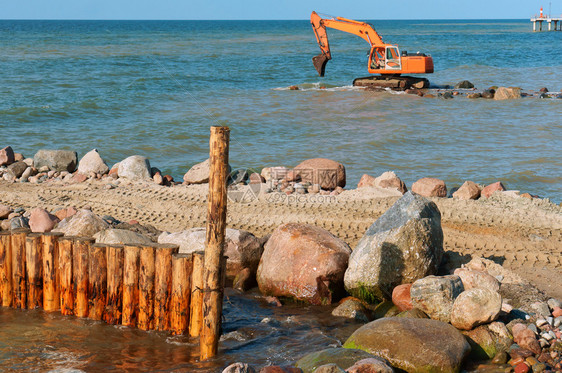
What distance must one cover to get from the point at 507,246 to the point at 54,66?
34915 millimetres

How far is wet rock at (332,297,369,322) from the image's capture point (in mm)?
7453

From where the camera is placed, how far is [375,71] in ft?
95.6

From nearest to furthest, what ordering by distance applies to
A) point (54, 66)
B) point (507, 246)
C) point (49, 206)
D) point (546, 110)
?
point (507, 246) → point (49, 206) → point (546, 110) → point (54, 66)

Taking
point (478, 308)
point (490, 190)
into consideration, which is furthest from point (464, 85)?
point (478, 308)

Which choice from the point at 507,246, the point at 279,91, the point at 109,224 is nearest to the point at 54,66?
the point at 279,91

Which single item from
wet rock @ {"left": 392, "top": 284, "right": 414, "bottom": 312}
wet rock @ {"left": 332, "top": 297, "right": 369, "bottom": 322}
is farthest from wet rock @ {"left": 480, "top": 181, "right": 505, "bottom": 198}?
wet rock @ {"left": 332, "top": 297, "right": 369, "bottom": 322}

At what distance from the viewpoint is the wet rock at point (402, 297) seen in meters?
7.30

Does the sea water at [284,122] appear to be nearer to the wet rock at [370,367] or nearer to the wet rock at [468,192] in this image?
the wet rock at [468,192]

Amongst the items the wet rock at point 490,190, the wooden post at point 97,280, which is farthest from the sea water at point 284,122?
the wooden post at point 97,280

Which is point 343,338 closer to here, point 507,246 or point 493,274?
point 493,274

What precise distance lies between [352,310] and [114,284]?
279 centimetres

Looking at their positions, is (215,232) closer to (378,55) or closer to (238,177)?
(238,177)

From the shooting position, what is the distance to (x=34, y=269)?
24.0 ft

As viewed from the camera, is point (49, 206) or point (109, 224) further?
point (49, 206)
